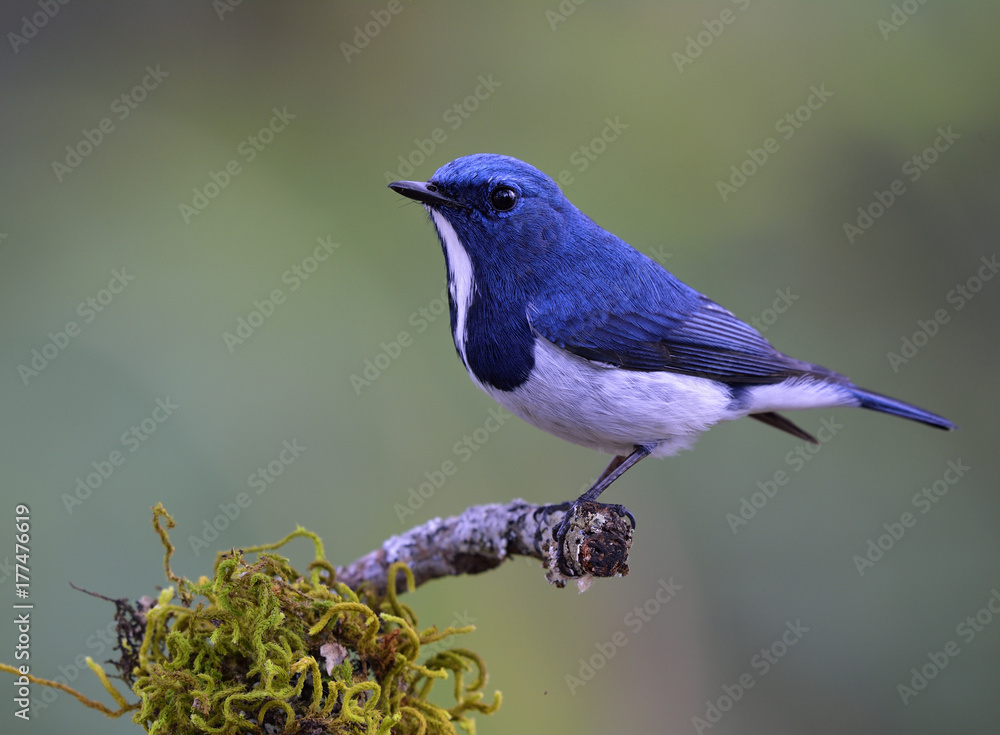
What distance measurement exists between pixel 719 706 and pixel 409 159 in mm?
3633

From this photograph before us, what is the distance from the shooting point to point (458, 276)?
348 centimetres

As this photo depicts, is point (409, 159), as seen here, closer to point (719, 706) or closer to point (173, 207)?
point (173, 207)

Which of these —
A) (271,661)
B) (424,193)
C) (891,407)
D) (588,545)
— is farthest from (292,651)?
(891,407)

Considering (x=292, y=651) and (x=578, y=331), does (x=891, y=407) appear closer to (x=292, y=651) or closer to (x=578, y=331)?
(x=578, y=331)

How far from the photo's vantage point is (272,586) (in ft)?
7.50

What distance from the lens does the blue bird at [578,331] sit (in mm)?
3178

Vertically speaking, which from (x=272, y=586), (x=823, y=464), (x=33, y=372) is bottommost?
(x=33, y=372)

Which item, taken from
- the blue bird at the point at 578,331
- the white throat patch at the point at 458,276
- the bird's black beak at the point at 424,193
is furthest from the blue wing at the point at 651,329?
the bird's black beak at the point at 424,193

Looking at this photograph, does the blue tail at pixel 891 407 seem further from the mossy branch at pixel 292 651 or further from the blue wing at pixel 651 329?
the mossy branch at pixel 292 651

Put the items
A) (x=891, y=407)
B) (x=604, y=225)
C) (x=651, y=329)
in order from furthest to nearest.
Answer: (x=604, y=225), (x=891, y=407), (x=651, y=329)

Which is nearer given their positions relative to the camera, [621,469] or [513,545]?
[513,545]

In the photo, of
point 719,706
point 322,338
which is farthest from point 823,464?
point 322,338

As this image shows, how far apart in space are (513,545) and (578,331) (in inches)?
33.8

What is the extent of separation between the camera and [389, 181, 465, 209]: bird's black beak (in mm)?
3305
